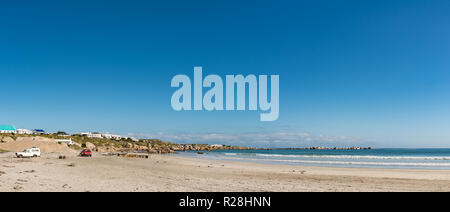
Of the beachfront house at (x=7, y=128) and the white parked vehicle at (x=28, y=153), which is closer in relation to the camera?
the white parked vehicle at (x=28, y=153)

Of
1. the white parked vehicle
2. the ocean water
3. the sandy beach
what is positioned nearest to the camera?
the sandy beach

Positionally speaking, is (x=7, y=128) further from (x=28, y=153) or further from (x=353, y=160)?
(x=353, y=160)

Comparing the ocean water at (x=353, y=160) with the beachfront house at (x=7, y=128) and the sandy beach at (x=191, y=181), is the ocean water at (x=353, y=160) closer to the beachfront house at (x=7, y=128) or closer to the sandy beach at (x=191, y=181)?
the sandy beach at (x=191, y=181)

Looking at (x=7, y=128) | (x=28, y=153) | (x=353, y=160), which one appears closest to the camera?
(x=28, y=153)

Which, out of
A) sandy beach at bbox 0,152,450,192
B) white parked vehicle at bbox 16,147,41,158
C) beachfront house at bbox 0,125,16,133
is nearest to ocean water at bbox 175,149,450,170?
sandy beach at bbox 0,152,450,192

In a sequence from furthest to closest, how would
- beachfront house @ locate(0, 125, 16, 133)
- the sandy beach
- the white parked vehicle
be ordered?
1. beachfront house @ locate(0, 125, 16, 133)
2. the white parked vehicle
3. the sandy beach

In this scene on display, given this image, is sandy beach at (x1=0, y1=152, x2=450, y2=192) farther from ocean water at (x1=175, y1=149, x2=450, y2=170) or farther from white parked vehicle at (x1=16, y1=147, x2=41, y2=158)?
white parked vehicle at (x1=16, y1=147, x2=41, y2=158)

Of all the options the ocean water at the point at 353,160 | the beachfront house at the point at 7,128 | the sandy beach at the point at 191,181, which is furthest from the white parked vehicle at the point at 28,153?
the beachfront house at the point at 7,128

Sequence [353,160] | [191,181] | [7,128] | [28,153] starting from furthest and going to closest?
[7,128]
[353,160]
[28,153]
[191,181]

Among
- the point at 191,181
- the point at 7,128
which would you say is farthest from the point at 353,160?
the point at 7,128

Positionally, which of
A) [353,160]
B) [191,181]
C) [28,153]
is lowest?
[353,160]
